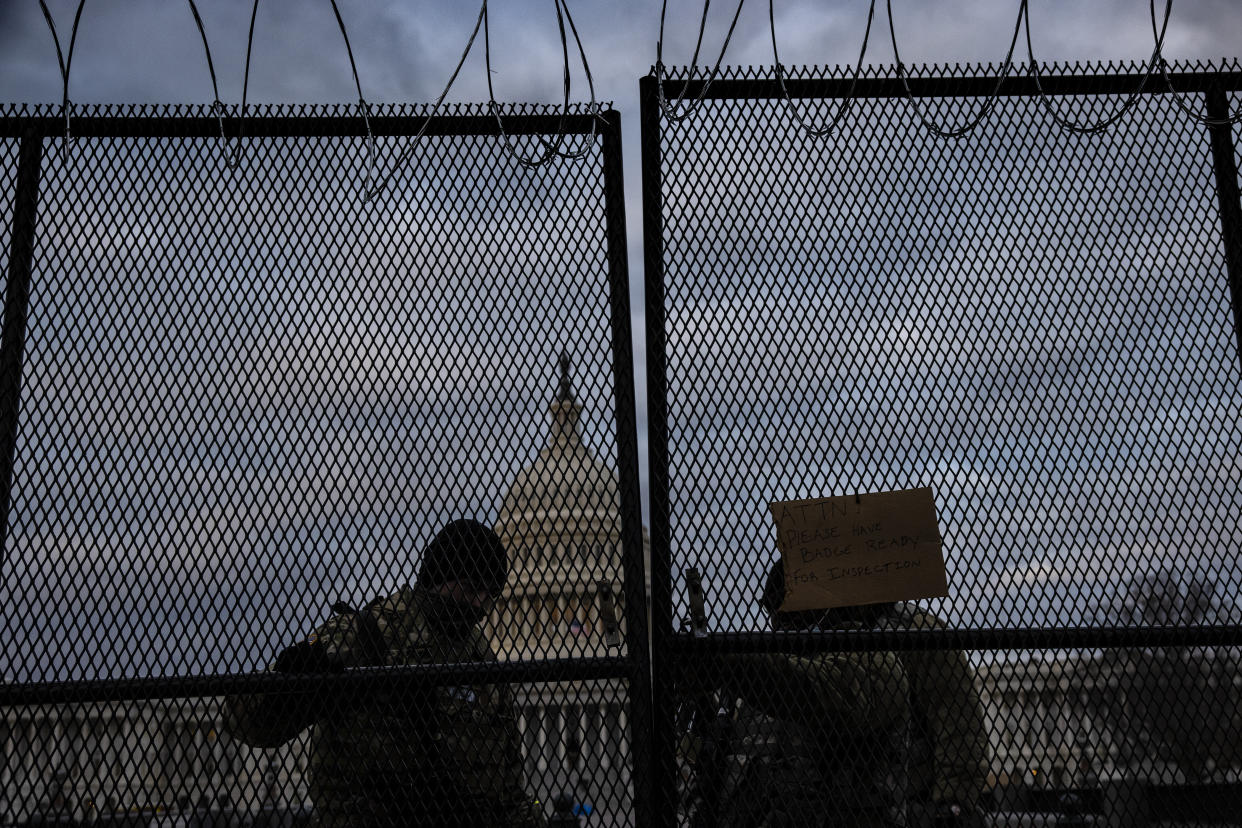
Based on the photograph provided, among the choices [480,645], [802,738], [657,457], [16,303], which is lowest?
[802,738]

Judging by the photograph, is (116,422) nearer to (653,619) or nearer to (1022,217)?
(653,619)

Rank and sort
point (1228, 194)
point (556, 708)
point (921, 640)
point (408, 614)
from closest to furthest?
1. point (921, 640)
2. point (556, 708)
3. point (408, 614)
4. point (1228, 194)

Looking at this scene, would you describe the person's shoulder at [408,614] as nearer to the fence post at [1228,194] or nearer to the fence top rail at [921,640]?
the fence top rail at [921,640]

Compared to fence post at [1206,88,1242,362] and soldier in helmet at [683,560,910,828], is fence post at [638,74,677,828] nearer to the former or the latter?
soldier in helmet at [683,560,910,828]

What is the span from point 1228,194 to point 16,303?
4359 mm

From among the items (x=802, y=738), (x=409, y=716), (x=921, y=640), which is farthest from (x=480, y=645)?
(x=921, y=640)

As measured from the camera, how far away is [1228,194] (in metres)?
3.96

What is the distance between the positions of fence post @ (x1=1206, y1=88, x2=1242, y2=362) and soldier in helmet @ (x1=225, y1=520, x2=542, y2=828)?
9.19 feet

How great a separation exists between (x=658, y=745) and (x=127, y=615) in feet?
5.68

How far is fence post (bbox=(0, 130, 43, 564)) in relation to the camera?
3494mm

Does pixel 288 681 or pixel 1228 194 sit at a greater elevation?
pixel 1228 194

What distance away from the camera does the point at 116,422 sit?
354cm

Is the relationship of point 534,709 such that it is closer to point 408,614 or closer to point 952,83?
point 408,614

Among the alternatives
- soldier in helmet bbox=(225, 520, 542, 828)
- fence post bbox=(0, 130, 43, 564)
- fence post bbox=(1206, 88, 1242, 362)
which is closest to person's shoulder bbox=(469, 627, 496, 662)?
soldier in helmet bbox=(225, 520, 542, 828)
